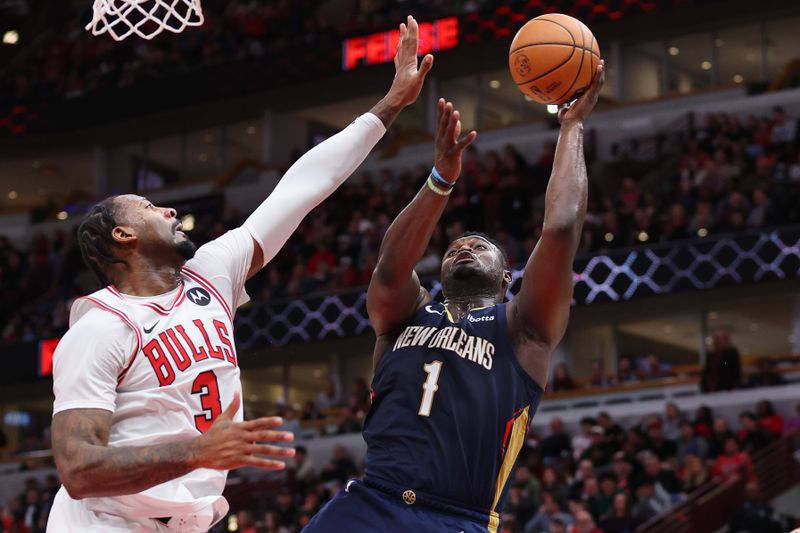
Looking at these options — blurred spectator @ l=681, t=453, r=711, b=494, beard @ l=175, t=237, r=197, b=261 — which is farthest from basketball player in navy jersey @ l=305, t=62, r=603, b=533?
blurred spectator @ l=681, t=453, r=711, b=494

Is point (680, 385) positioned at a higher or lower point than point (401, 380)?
lower

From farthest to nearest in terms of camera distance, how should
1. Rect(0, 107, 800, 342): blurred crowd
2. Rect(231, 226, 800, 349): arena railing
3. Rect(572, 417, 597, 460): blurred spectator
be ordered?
Rect(0, 107, 800, 342): blurred crowd < Rect(231, 226, 800, 349): arena railing < Rect(572, 417, 597, 460): blurred spectator

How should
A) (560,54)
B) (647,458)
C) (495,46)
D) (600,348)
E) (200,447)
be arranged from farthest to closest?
(495,46) < (600,348) < (647,458) < (560,54) < (200,447)

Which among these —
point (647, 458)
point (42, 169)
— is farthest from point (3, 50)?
point (647, 458)

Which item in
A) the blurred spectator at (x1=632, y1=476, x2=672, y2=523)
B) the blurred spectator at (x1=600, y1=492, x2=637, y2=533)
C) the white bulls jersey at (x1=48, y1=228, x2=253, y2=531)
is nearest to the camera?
the white bulls jersey at (x1=48, y1=228, x2=253, y2=531)

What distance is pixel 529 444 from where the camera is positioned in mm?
16812

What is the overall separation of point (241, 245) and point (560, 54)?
1.71 m

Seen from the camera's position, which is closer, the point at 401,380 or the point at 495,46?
the point at 401,380

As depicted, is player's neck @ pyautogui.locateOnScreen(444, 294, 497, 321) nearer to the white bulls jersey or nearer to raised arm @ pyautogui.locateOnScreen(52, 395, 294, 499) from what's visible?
the white bulls jersey

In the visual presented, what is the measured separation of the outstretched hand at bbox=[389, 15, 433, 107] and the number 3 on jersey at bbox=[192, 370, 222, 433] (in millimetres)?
1688

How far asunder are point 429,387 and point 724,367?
13.2 m

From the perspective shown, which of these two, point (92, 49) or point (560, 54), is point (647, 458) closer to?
point (560, 54)

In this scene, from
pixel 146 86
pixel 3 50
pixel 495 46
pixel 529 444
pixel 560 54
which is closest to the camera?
pixel 560 54

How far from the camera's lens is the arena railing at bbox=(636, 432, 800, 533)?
13.8 m
